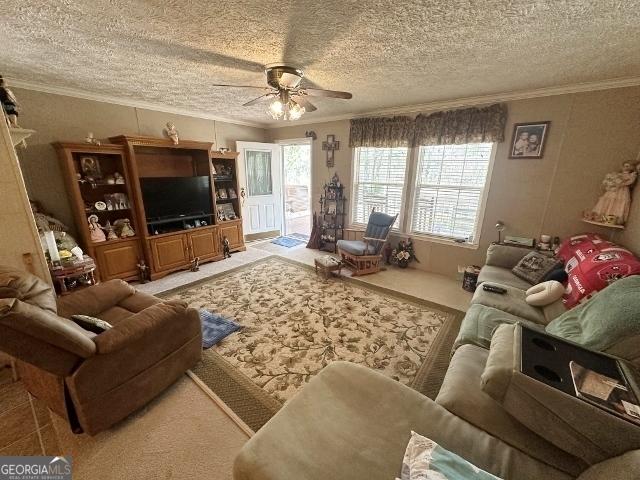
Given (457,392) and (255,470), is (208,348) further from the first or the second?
(457,392)

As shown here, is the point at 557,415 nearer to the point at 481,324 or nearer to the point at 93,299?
the point at 481,324

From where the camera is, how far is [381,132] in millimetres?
3994

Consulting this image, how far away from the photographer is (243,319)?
267cm

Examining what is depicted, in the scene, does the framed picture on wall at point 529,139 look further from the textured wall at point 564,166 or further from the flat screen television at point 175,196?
the flat screen television at point 175,196

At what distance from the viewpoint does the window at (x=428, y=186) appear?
3504mm

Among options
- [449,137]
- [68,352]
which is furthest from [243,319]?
[449,137]

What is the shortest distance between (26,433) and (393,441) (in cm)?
209

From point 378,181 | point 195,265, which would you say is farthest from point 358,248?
point 195,265

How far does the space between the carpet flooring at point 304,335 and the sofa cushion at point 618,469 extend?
1.05 m

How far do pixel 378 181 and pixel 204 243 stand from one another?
3.08m

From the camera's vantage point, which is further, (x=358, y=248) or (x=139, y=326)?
(x=358, y=248)

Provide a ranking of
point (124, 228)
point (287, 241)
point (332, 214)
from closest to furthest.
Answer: point (124, 228) → point (332, 214) → point (287, 241)

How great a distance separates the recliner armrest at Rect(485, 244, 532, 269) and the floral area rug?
81 centimetres

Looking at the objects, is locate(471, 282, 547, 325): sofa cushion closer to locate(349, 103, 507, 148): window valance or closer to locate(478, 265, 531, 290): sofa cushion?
locate(478, 265, 531, 290): sofa cushion
